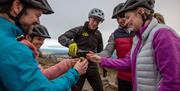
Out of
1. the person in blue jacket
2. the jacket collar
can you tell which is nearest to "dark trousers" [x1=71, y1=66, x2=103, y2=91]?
the person in blue jacket

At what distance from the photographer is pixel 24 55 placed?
9.35ft

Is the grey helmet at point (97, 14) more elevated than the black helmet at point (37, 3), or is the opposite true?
the grey helmet at point (97, 14)

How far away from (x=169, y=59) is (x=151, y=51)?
1.02 ft

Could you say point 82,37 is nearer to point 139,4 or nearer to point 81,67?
point 139,4

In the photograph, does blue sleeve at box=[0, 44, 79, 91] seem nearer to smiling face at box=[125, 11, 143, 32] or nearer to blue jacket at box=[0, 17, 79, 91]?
blue jacket at box=[0, 17, 79, 91]

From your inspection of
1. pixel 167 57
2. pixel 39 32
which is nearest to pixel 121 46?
pixel 39 32

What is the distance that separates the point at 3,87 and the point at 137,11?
7.69ft

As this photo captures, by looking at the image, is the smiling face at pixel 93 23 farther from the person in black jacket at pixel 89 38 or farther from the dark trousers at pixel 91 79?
the dark trousers at pixel 91 79

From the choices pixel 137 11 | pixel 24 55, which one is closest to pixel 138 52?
pixel 137 11

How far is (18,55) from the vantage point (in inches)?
111

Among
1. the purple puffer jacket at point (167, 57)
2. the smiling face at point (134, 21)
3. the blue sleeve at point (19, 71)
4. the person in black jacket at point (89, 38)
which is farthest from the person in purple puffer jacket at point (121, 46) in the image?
the blue sleeve at point (19, 71)

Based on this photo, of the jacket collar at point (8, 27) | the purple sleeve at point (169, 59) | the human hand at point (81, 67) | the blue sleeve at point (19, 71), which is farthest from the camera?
the purple sleeve at point (169, 59)

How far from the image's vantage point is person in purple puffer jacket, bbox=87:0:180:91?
4.18 meters

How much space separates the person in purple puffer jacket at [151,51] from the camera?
165 inches
